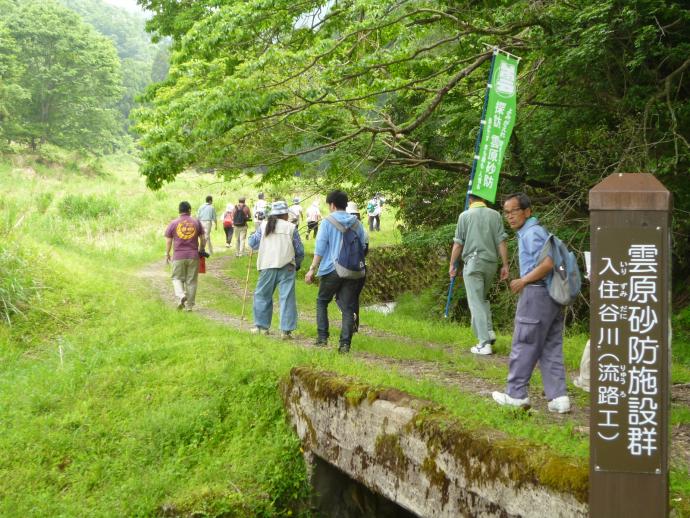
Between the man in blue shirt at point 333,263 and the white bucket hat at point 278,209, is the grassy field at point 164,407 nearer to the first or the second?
the man in blue shirt at point 333,263

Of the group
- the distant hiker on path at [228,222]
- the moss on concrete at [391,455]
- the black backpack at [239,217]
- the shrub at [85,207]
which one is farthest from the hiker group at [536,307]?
the shrub at [85,207]

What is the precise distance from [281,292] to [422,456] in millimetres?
4382

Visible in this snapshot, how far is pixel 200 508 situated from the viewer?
6.46 meters

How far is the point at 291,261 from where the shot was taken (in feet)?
31.7

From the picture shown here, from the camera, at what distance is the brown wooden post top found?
3.80 meters

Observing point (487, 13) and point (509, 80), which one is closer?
point (509, 80)

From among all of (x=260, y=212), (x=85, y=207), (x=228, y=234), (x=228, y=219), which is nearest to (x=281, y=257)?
(x=260, y=212)

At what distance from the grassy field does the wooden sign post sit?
0.60 metres

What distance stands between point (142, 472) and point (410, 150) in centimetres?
755

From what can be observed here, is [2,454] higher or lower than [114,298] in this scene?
lower

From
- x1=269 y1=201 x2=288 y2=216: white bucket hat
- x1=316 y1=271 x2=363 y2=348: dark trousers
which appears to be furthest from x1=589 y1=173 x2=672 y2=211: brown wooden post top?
x1=269 y1=201 x2=288 y2=216: white bucket hat

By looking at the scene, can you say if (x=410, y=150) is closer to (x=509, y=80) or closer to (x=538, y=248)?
(x=509, y=80)

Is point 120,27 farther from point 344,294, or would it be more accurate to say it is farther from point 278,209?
point 344,294

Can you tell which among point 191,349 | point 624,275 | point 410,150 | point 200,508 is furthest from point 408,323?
point 624,275
